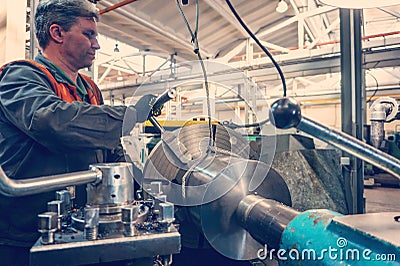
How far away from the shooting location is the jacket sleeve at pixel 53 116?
0.61 meters

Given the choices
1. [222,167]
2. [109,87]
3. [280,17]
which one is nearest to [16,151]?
[222,167]

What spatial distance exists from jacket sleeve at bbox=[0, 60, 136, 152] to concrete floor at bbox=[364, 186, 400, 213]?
2.46 m

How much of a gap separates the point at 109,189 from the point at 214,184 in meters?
0.23

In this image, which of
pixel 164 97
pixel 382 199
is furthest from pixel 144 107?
pixel 382 199

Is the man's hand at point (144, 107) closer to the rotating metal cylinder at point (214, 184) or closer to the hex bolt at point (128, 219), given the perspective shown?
the rotating metal cylinder at point (214, 184)

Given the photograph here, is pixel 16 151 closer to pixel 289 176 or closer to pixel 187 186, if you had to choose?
pixel 187 186

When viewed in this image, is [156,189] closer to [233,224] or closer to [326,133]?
[233,224]

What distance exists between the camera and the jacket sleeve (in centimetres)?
61

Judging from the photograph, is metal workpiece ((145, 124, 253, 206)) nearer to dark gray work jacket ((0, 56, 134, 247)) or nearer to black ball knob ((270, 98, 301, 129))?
dark gray work jacket ((0, 56, 134, 247))

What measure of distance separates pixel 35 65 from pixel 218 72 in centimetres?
46

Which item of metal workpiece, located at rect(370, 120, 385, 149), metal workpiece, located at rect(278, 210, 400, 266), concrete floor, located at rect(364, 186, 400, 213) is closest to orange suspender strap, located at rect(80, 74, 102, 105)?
metal workpiece, located at rect(278, 210, 400, 266)

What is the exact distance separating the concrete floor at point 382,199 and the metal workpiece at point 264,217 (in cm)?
224

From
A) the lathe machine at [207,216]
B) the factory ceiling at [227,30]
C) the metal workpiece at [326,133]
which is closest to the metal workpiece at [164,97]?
the lathe machine at [207,216]

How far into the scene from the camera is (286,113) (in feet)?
1.10
